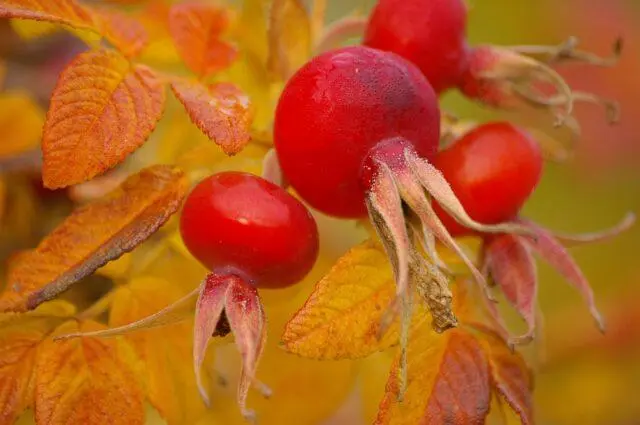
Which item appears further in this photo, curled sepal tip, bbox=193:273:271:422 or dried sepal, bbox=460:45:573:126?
dried sepal, bbox=460:45:573:126

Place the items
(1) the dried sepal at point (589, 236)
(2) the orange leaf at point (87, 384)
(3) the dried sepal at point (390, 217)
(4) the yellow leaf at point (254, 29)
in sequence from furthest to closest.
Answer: (4) the yellow leaf at point (254, 29), (1) the dried sepal at point (589, 236), (2) the orange leaf at point (87, 384), (3) the dried sepal at point (390, 217)

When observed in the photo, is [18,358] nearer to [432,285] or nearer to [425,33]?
[432,285]

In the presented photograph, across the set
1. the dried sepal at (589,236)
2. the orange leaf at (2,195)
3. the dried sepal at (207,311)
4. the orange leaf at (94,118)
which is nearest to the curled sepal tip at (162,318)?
the dried sepal at (207,311)

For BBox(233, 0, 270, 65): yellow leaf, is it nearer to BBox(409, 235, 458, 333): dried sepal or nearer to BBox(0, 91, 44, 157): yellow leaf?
BBox(0, 91, 44, 157): yellow leaf

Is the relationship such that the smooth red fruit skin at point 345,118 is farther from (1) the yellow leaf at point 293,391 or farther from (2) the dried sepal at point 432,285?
(1) the yellow leaf at point 293,391

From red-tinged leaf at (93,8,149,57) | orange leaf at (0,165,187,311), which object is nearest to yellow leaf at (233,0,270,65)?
red-tinged leaf at (93,8,149,57)

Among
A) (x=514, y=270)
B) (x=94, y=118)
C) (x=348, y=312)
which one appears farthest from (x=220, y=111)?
(x=514, y=270)

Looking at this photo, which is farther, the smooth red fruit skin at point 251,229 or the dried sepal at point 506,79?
the dried sepal at point 506,79
